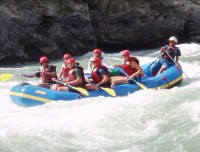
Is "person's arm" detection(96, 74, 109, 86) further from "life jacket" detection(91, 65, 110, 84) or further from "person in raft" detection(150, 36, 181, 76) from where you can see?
"person in raft" detection(150, 36, 181, 76)

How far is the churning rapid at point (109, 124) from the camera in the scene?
6258mm

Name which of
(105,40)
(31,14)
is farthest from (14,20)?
(105,40)

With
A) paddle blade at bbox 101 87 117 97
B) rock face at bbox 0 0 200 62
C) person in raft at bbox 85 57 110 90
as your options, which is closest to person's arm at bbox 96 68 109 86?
person in raft at bbox 85 57 110 90

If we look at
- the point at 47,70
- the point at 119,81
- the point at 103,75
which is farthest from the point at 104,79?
the point at 47,70

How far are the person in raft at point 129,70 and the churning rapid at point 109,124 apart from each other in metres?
0.47

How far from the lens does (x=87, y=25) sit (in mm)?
16984

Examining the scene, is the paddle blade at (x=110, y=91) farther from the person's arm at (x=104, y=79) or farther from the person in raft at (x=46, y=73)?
the person in raft at (x=46, y=73)

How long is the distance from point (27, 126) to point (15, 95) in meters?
1.87

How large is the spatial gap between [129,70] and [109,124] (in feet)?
9.33

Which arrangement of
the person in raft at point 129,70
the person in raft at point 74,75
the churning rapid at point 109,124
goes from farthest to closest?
the person in raft at point 129,70
the person in raft at point 74,75
the churning rapid at point 109,124

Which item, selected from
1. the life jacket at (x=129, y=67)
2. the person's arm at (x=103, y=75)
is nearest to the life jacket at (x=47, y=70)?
the person's arm at (x=103, y=75)

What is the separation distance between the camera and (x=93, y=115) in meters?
7.54

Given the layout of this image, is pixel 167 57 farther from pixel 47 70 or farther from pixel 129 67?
pixel 47 70

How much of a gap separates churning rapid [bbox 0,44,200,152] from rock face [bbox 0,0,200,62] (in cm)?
685
